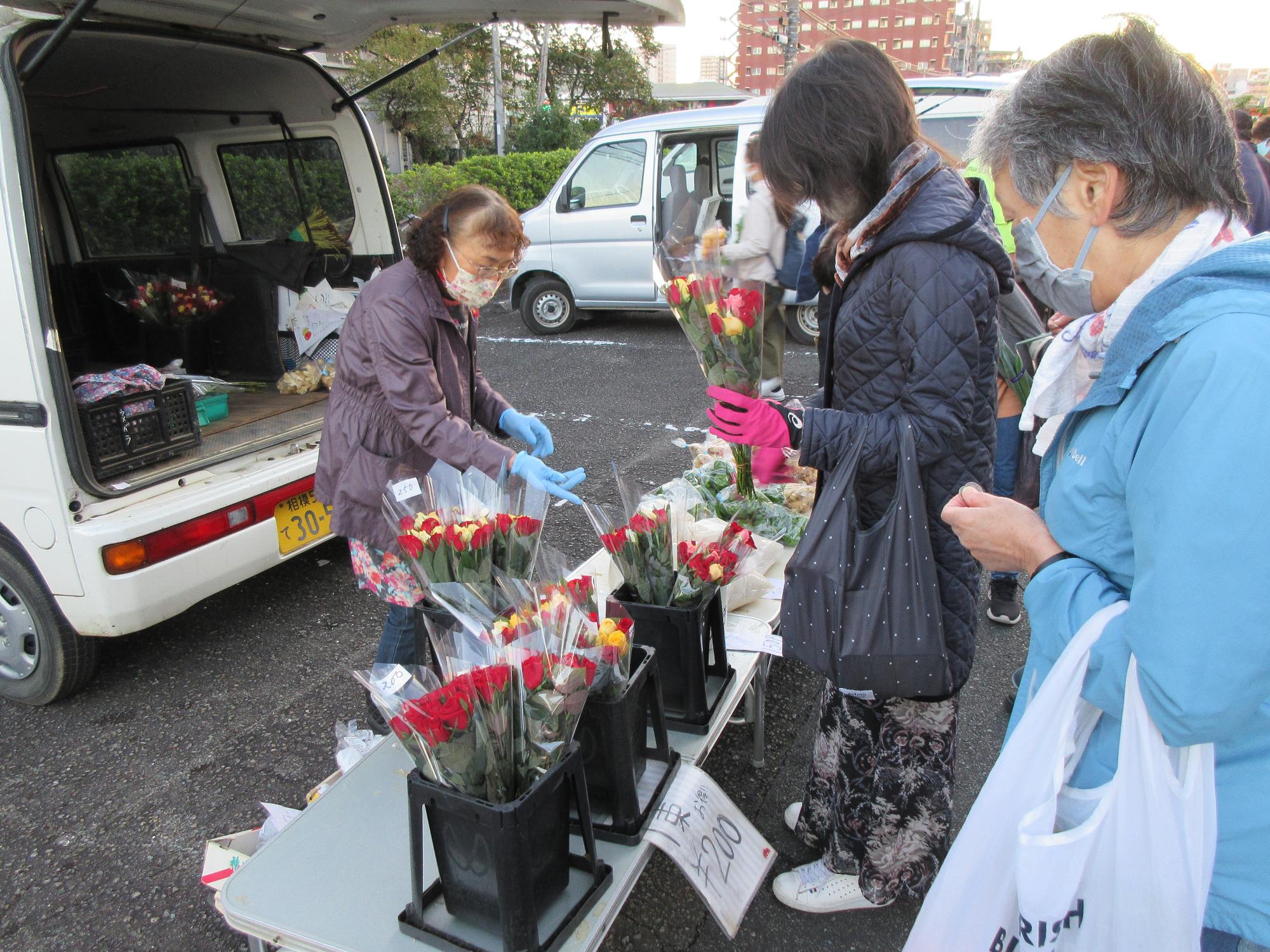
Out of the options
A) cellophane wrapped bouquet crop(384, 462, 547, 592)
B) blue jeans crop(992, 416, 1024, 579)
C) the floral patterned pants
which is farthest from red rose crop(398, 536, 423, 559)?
blue jeans crop(992, 416, 1024, 579)

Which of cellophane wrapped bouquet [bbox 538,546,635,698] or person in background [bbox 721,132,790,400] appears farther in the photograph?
person in background [bbox 721,132,790,400]

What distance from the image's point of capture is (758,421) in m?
1.78

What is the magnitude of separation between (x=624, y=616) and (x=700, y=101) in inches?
1574

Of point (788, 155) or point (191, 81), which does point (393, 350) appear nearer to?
point (788, 155)

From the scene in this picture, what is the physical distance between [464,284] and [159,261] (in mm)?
3646

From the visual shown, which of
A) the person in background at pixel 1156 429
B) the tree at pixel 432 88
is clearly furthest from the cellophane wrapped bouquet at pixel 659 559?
the tree at pixel 432 88

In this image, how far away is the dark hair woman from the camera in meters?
1.60

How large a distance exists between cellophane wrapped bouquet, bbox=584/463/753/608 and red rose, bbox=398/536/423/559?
43 centimetres

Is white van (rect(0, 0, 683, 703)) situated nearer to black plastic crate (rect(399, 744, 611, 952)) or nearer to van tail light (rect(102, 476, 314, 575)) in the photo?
van tail light (rect(102, 476, 314, 575))

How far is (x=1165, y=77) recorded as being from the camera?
105cm

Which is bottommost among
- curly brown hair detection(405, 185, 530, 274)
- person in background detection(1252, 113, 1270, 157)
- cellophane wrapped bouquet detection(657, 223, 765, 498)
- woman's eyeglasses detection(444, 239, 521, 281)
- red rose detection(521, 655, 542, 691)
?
red rose detection(521, 655, 542, 691)

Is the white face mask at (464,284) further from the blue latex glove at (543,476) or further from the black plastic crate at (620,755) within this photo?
the black plastic crate at (620,755)

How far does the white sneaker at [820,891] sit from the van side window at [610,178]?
7004 millimetres

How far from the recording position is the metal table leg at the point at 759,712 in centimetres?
A: 257
